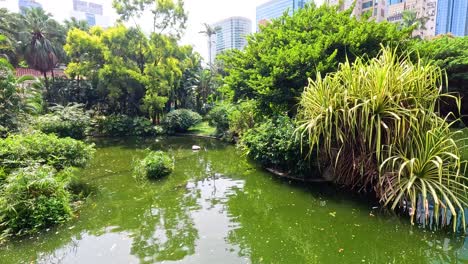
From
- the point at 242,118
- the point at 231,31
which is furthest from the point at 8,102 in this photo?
the point at 231,31

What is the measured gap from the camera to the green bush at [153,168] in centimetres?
668

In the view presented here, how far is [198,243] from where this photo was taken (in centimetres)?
384

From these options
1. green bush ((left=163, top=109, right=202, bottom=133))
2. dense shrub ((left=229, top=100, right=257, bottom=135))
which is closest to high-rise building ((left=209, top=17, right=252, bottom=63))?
green bush ((left=163, top=109, right=202, bottom=133))

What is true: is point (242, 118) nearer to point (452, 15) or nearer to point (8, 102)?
point (8, 102)

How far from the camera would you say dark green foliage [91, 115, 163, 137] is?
523 inches

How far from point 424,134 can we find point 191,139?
965cm

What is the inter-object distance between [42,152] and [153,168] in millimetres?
2227

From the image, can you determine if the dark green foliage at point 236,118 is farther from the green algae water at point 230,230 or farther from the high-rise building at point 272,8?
the high-rise building at point 272,8

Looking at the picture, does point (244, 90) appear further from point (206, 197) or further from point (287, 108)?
point (206, 197)

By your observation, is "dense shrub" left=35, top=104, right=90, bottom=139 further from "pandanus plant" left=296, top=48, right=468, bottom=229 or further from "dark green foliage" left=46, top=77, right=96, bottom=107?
"pandanus plant" left=296, top=48, right=468, bottom=229

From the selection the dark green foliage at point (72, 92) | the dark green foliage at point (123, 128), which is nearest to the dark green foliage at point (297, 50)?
the dark green foliage at point (123, 128)

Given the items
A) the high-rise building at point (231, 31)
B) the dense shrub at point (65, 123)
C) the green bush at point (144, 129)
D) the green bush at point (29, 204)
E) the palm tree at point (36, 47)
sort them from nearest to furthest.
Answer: the green bush at point (29, 204), the dense shrub at point (65, 123), the green bush at point (144, 129), the palm tree at point (36, 47), the high-rise building at point (231, 31)

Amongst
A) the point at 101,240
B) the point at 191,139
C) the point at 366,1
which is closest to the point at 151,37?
the point at 191,139

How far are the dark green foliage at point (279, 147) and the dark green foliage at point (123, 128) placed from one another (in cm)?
738
